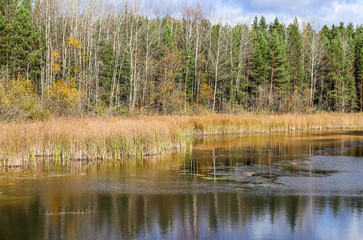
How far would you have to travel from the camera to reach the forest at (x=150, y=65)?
107 feet

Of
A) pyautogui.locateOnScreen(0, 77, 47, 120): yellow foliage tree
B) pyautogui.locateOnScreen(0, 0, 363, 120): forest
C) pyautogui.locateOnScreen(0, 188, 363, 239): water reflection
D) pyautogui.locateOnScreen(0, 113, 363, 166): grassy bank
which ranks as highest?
pyautogui.locateOnScreen(0, 0, 363, 120): forest

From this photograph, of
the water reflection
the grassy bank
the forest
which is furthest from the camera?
the forest

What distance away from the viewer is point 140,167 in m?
16.2

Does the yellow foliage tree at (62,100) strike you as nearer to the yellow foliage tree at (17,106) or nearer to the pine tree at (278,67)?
the yellow foliage tree at (17,106)

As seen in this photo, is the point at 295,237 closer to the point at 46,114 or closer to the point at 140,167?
the point at 140,167

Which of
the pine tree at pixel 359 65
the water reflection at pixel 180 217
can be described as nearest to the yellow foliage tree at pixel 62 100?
the water reflection at pixel 180 217

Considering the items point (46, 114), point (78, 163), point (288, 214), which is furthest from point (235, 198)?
point (46, 114)

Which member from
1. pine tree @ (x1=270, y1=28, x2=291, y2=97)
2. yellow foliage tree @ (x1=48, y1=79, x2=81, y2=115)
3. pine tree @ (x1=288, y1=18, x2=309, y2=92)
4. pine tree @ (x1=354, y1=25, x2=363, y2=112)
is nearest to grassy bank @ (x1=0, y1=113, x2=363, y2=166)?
yellow foliage tree @ (x1=48, y1=79, x2=81, y2=115)

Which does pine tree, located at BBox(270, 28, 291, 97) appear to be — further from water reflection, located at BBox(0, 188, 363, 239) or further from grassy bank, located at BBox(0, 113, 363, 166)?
water reflection, located at BBox(0, 188, 363, 239)

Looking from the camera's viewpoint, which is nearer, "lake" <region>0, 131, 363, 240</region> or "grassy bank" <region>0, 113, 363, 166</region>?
"lake" <region>0, 131, 363, 240</region>

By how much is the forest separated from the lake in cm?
807

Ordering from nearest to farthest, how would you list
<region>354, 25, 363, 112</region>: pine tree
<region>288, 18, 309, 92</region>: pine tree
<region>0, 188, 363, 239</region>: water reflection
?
<region>0, 188, 363, 239</region>: water reflection
<region>288, 18, 309, 92</region>: pine tree
<region>354, 25, 363, 112</region>: pine tree

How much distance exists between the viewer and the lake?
8.75 m

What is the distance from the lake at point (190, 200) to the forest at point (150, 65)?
8073 millimetres
